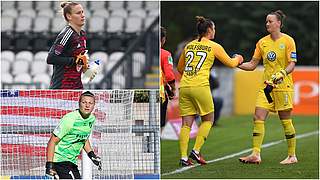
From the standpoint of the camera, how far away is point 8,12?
18031 mm

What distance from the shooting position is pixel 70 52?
786 centimetres

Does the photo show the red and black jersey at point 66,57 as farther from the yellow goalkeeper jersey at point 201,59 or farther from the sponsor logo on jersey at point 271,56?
the sponsor logo on jersey at point 271,56

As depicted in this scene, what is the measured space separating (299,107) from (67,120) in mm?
14230

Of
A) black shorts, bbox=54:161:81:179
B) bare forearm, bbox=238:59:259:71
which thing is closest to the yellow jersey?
bare forearm, bbox=238:59:259:71

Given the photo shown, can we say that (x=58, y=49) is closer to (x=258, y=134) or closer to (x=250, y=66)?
(x=250, y=66)

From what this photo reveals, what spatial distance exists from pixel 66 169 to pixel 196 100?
2136 millimetres

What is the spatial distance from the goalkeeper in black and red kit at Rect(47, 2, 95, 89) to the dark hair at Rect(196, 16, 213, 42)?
1338 mm

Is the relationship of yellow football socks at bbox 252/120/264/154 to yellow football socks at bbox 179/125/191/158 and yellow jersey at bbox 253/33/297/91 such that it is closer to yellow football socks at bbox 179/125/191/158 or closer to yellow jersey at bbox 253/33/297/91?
yellow jersey at bbox 253/33/297/91

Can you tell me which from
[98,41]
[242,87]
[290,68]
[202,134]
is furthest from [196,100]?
[242,87]

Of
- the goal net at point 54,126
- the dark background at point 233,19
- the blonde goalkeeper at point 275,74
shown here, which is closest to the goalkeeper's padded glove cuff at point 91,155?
the goal net at point 54,126

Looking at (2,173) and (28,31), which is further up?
(28,31)

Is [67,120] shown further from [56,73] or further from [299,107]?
[299,107]

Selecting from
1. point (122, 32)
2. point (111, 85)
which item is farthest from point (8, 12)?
point (111, 85)

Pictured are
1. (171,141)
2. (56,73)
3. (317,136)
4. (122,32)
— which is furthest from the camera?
(122,32)
